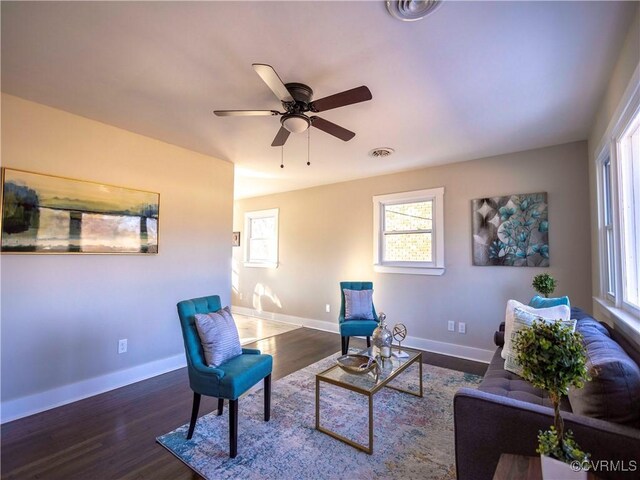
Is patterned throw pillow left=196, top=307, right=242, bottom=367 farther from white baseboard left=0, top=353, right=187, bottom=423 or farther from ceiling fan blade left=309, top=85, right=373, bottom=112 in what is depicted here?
ceiling fan blade left=309, top=85, right=373, bottom=112

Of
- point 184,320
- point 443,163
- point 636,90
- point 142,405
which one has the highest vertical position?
point 443,163

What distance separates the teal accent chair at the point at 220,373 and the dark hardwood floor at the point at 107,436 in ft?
0.97

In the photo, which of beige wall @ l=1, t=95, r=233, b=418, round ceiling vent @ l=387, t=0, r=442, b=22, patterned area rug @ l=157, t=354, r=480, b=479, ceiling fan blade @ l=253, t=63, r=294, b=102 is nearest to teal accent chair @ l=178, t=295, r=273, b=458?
patterned area rug @ l=157, t=354, r=480, b=479

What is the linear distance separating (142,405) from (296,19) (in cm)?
315

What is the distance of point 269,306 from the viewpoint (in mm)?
6066

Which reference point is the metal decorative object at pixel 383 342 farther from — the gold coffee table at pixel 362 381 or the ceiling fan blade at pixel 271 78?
the ceiling fan blade at pixel 271 78

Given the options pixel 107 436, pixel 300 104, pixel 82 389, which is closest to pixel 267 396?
pixel 107 436

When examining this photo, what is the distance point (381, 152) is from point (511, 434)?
2.99 m

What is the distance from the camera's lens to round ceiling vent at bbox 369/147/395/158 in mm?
3539

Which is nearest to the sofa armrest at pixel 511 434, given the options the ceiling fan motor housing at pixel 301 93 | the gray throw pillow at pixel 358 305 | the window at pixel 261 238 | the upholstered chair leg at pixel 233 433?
the upholstered chair leg at pixel 233 433

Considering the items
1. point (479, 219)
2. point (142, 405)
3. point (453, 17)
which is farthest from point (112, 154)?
point (479, 219)

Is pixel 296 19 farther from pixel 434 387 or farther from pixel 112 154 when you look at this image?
pixel 434 387

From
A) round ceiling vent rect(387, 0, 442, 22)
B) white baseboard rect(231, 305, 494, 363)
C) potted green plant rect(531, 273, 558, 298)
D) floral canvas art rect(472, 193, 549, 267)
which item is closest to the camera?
round ceiling vent rect(387, 0, 442, 22)

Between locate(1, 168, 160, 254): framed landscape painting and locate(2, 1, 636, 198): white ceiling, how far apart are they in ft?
2.22
